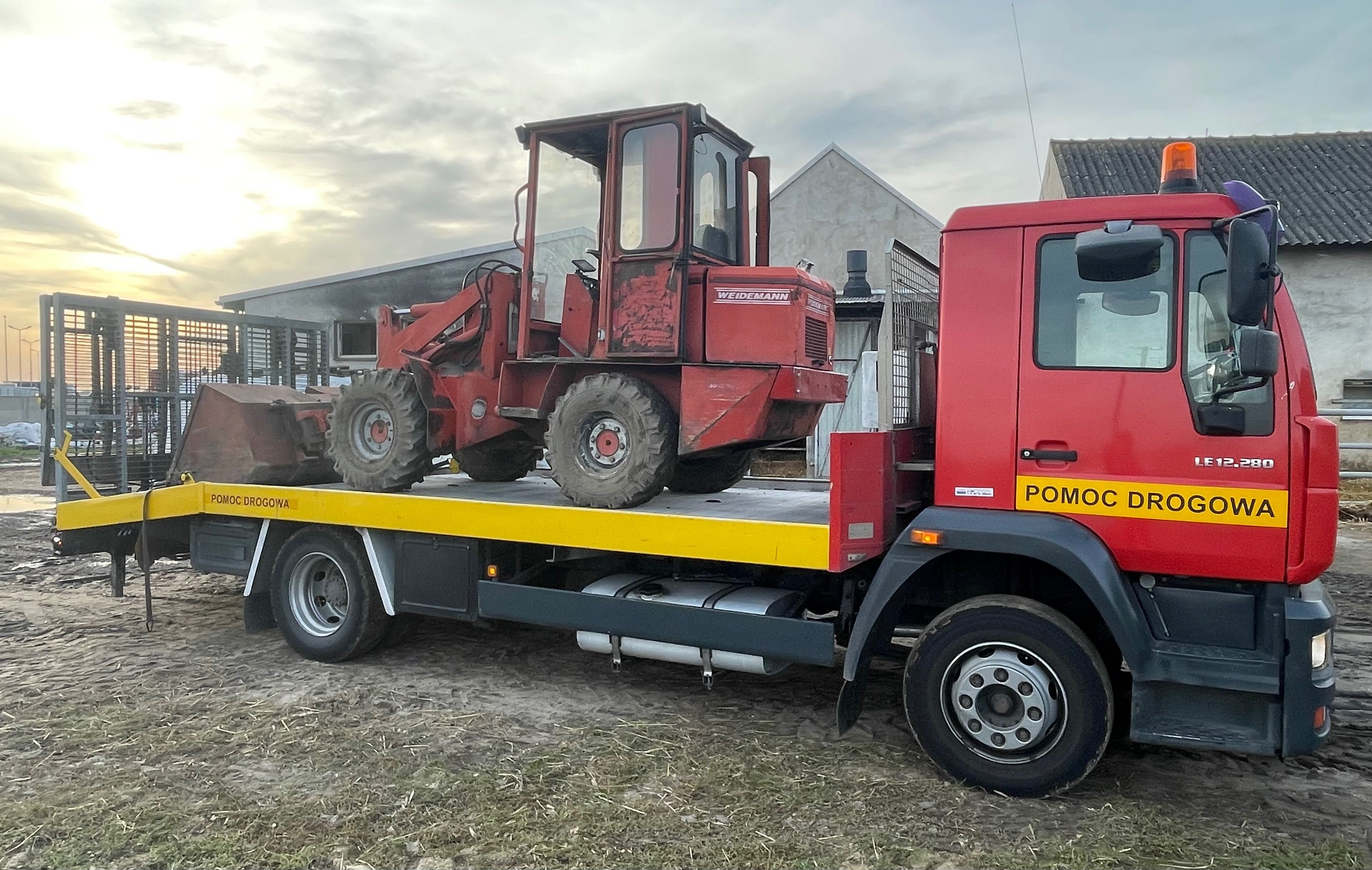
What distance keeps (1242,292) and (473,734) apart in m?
4.09

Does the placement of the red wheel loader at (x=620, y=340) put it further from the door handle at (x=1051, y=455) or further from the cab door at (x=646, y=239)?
the door handle at (x=1051, y=455)

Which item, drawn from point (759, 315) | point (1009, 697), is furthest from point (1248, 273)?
point (759, 315)

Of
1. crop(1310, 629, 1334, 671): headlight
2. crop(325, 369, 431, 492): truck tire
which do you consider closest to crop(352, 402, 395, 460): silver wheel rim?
crop(325, 369, 431, 492): truck tire

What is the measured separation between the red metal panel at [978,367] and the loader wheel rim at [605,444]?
1.93 metres

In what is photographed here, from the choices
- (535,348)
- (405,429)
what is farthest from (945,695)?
(405,429)

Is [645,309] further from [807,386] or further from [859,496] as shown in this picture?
[859,496]

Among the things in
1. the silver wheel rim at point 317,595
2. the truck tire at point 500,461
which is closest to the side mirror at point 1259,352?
the truck tire at point 500,461

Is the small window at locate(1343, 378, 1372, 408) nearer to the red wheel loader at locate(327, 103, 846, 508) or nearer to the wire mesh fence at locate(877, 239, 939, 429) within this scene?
the red wheel loader at locate(327, 103, 846, 508)

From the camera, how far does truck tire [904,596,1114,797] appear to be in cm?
404

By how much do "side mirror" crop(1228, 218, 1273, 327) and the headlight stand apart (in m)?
1.31

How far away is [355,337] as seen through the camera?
2281 cm

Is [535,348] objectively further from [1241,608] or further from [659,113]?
[1241,608]

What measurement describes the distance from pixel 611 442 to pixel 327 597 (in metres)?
2.51

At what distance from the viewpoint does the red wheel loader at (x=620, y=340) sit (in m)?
5.44
